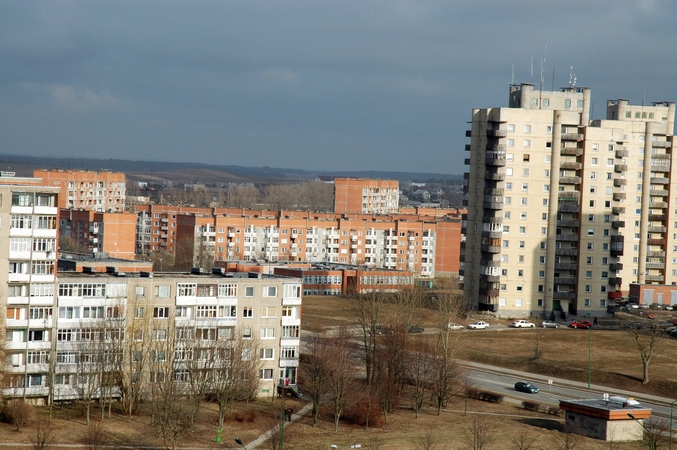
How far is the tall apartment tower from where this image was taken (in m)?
99.2

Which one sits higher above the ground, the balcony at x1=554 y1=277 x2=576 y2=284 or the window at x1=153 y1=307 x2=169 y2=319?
the balcony at x1=554 y1=277 x2=576 y2=284

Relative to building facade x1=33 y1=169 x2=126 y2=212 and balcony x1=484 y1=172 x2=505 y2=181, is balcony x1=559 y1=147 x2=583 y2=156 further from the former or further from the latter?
building facade x1=33 y1=169 x2=126 y2=212

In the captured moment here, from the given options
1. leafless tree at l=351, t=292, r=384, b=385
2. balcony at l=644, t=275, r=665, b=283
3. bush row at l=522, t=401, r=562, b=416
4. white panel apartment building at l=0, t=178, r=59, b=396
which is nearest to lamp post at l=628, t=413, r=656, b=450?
bush row at l=522, t=401, r=562, b=416

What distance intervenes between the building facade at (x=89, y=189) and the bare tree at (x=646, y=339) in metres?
117

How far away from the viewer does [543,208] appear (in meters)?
101

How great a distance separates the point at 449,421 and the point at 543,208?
44.3m

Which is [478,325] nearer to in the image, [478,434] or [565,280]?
[565,280]

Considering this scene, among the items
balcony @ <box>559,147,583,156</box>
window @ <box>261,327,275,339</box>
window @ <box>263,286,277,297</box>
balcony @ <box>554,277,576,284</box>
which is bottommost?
window @ <box>261,327,275,339</box>

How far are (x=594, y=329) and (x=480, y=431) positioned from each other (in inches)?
1690

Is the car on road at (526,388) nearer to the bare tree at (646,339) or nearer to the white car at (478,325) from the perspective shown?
the bare tree at (646,339)

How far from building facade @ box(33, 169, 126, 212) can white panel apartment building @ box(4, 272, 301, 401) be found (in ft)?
383

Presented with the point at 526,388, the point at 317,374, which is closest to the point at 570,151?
the point at 526,388

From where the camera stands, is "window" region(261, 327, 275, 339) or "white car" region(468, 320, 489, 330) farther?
"white car" region(468, 320, 489, 330)

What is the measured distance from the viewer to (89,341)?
58.8 m
